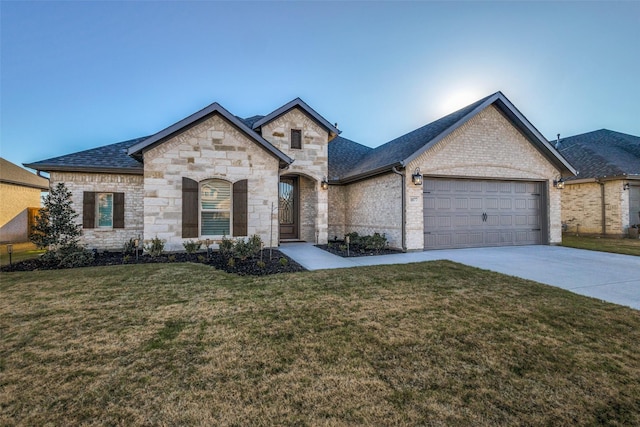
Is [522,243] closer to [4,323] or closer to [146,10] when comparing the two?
[4,323]

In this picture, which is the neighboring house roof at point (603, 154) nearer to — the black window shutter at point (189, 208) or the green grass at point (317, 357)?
the green grass at point (317, 357)

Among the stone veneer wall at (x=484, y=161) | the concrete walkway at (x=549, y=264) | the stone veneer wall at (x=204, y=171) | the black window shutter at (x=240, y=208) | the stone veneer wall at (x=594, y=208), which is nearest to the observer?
the concrete walkway at (x=549, y=264)

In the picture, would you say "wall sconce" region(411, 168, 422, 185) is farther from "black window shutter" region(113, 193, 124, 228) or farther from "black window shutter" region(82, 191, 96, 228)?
"black window shutter" region(82, 191, 96, 228)

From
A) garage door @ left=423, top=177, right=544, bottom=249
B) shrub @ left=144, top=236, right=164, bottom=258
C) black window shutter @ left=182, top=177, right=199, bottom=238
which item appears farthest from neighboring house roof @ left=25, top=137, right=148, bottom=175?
garage door @ left=423, top=177, right=544, bottom=249

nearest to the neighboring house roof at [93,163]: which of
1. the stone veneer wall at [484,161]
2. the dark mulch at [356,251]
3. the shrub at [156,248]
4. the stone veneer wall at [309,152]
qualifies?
the shrub at [156,248]

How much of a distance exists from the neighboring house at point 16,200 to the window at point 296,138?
50.2 ft

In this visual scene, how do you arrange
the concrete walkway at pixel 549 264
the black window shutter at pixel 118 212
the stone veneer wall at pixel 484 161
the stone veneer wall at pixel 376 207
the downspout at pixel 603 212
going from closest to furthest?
the concrete walkway at pixel 549 264, the stone veneer wall at pixel 484 161, the stone veneer wall at pixel 376 207, the black window shutter at pixel 118 212, the downspout at pixel 603 212

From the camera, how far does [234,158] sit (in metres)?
9.52

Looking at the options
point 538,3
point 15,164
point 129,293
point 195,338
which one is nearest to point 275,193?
point 129,293

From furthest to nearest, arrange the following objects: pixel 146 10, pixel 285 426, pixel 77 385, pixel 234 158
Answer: pixel 146 10
pixel 234 158
pixel 77 385
pixel 285 426

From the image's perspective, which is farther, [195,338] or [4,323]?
[4,323]

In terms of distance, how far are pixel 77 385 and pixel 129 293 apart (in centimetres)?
296

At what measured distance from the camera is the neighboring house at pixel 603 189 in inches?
559

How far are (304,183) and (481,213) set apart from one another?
24.5 ft
